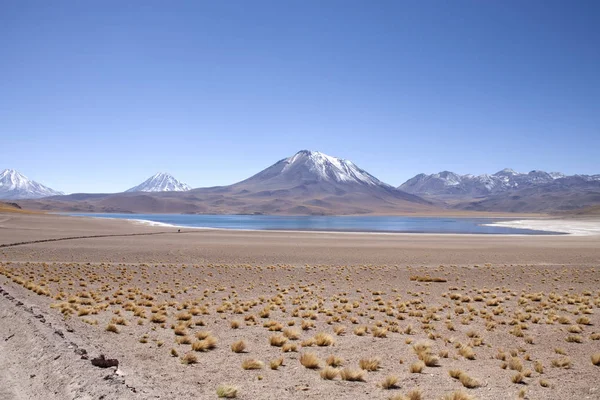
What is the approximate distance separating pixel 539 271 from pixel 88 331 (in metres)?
23.1

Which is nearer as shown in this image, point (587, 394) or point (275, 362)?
point (587, 394)

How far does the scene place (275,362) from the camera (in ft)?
29.1

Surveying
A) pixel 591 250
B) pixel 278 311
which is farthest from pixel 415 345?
A: pixel 591 250

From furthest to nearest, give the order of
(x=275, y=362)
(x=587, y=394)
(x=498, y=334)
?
(x=498, y=334) → (x=275, y=362) → (x=587, y=394)

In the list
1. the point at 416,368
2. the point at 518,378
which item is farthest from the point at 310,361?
the point at 518,378

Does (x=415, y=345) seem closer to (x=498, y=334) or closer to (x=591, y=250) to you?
(x=498, y=334)

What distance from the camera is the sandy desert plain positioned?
775cm

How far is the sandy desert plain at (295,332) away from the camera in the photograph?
7.75 metres

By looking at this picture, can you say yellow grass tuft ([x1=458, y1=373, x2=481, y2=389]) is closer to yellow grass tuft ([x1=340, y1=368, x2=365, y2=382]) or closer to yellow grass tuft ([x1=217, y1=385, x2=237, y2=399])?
yellow grass tuft ([x1=340, y1=368, x2=365, y2=382])

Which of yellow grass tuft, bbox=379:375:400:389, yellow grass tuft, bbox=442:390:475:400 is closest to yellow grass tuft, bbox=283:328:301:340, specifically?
yellow grass tuft, bbox=379:375:400:389

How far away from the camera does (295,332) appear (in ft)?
37.3

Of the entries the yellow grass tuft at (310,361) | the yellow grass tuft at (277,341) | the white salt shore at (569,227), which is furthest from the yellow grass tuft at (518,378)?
the white salt shore at (569,227)

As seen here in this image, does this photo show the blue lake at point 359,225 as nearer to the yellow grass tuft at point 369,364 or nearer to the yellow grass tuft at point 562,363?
the yellow grass tuft at point 562,363

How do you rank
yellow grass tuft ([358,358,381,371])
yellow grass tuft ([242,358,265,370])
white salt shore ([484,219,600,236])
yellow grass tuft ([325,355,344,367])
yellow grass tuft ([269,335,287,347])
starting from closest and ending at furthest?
yellow grass tuft ([242,358,265,370]), yellow grass tuft ([358,358,381,371]), yellow grass tuft ([325,355,344,367]), yellow grass tuft ([269,335,287,347]), white salt shore ([484,219,600,236])
